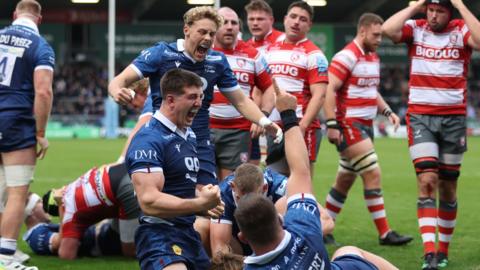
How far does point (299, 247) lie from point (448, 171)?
13.0 feet

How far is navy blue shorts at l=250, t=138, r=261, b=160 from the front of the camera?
1041cm

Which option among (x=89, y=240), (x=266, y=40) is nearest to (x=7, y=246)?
(x=89, y=240)

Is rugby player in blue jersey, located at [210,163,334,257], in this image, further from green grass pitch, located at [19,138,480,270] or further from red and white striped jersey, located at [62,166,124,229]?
red and white striped jersey, located at [62,166,124,229]

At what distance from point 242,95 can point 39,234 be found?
2.85 metres

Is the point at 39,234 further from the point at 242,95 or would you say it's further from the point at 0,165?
the point at 242,95

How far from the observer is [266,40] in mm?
10984

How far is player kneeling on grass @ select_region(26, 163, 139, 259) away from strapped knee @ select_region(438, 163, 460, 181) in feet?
9.48

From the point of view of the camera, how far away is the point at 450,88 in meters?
8.99

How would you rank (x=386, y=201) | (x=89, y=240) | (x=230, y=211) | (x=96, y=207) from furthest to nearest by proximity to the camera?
(x=386, y=201) < (x=89, y=240) < (x=96, y=207) < (x=230, y=211)

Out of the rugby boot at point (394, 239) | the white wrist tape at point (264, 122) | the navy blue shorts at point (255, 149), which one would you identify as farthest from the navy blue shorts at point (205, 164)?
the rugby boot at point (394, 239)

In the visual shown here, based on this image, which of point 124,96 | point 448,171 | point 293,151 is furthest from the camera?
point 448,171

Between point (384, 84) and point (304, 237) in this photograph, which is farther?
point (384, 84)

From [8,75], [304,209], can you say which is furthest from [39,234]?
[304,209]

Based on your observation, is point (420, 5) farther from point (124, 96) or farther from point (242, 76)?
point (124, 96)
